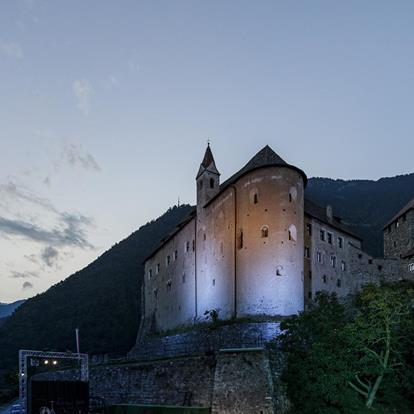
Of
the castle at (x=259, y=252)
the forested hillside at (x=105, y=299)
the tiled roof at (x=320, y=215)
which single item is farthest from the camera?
the forested hillside at (x=105, y=299)

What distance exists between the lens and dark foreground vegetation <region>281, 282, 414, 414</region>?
4075 centimetres

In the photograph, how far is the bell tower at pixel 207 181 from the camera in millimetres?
68688

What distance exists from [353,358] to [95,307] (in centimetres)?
9459

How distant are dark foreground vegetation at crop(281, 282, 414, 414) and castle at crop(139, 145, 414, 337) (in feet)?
29.2

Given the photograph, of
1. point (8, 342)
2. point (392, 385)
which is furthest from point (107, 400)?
point (8, 342)

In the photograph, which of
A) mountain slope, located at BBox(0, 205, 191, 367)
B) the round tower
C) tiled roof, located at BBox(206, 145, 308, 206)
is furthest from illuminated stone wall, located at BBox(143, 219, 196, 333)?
mountain slope, located at BBox(0, 205, 191, 367)

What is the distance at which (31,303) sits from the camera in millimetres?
157250

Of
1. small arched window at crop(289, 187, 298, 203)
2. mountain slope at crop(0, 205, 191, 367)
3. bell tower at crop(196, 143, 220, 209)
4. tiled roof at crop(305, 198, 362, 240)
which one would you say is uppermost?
bell tower at crop(196, 143, 220, 209)

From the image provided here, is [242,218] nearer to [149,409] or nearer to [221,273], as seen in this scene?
[221,273]

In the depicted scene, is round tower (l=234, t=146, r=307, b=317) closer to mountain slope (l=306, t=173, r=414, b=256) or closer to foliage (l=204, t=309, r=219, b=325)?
foliage (l=204, t=309, r=219, b=325)

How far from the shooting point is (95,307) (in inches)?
5133

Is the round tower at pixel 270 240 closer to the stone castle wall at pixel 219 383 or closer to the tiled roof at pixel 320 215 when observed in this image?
the tiled roof at pixel 320 215

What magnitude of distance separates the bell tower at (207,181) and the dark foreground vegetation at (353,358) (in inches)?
964

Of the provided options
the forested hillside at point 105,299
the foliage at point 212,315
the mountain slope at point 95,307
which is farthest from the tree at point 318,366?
the mountain slope at point 95,307
